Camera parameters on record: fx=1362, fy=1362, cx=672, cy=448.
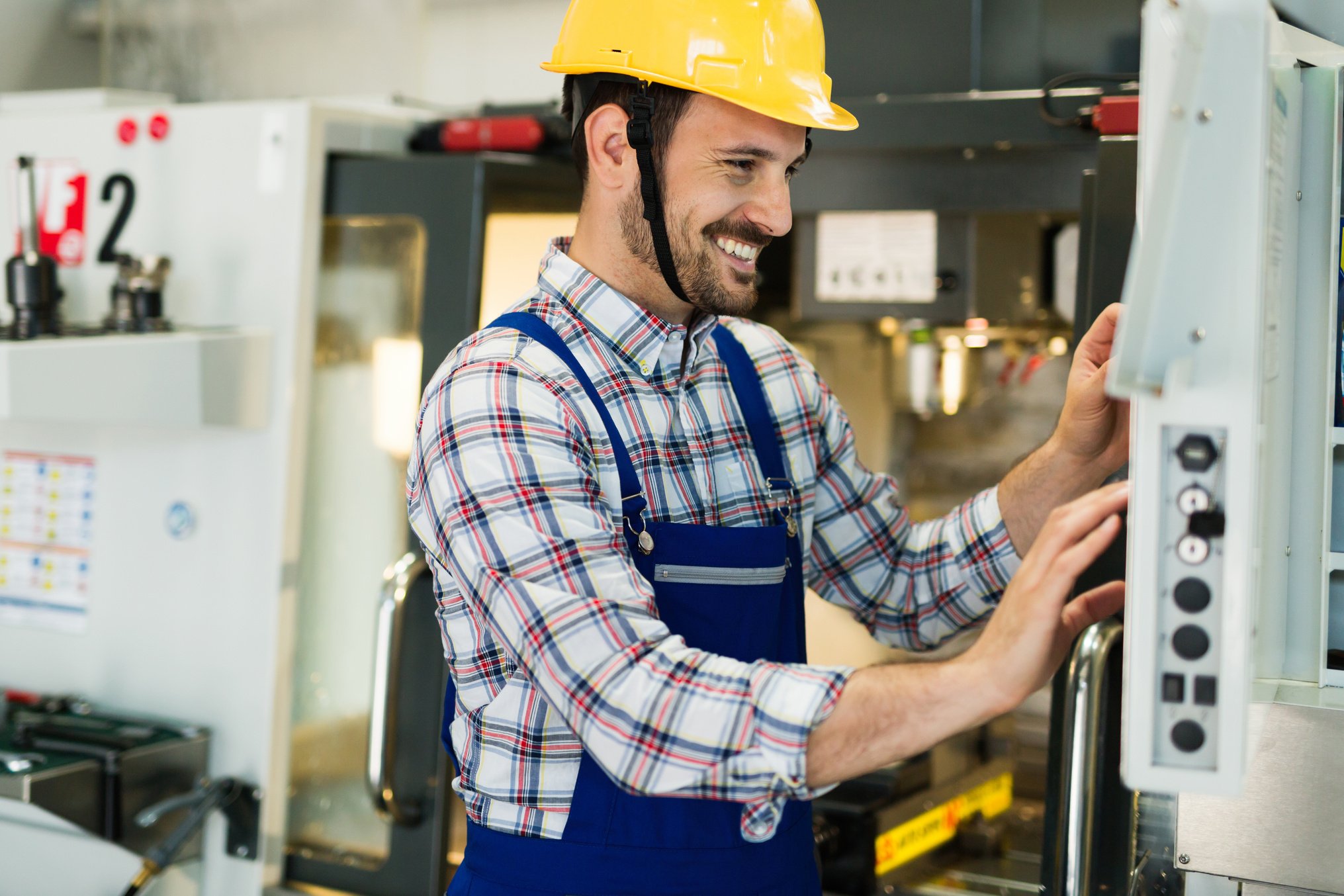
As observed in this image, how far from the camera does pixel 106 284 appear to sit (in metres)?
2.51

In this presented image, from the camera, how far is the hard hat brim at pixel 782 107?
152 cm

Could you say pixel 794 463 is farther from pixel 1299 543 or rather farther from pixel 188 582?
pixel 188 582

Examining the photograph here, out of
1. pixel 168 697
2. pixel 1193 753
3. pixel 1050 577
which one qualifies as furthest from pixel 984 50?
pixel 168 697

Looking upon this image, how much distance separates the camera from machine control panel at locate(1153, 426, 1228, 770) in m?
1.01

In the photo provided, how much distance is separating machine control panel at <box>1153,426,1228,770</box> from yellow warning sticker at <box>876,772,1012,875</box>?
4.10ft

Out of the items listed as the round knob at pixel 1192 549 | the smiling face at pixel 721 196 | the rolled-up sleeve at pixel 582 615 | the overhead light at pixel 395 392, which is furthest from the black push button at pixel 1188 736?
the overhead light at pixel 395 392

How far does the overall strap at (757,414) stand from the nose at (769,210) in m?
0.22

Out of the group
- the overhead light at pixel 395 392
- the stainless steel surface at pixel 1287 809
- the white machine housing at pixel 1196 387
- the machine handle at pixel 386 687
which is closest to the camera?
the white machine housing at pixel 1196 387

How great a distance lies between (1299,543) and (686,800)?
27.2 inches

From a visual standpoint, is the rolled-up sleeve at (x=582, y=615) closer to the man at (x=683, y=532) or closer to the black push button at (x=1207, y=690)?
the man at (x=683, y=532)

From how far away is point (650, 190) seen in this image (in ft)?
5.13

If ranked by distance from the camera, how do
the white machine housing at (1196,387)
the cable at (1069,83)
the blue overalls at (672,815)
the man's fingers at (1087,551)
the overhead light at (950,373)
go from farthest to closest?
the overhead light at (950,373) → the cable at (1069,83) → the blue overalls at (672,815) → the man's fingers at (1087,551) → the white machine housing at (1196,387)

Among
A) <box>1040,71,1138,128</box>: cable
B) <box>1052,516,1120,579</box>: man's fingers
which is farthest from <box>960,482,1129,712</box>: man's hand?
<box>1040,71,1138,128</box>: cable

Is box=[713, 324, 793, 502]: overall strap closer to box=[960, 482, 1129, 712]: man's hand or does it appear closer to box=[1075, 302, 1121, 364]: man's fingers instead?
box=[1075, 302, 1121, 364]: man's fingers
